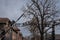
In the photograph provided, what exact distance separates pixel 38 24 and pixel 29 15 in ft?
8.67

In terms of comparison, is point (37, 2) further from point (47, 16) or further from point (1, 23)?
point (1, 23)

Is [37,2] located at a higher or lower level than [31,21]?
higher

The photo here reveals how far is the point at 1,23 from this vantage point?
2648 inches

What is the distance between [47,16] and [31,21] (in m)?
3.05

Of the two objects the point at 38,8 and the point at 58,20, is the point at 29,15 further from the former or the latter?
the point at 58,20

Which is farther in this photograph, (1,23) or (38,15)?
(1,23)

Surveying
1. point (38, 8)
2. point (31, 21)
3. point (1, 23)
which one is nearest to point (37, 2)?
point (38, 8)

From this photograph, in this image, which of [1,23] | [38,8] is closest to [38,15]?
[38,8]

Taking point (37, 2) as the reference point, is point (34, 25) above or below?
below

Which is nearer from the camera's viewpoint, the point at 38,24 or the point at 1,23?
the point at 38,24

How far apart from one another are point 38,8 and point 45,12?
1515 millimetres

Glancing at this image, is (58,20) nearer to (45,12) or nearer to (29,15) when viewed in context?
(45,12)

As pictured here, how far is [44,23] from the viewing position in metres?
36.9

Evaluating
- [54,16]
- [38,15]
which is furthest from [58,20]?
[38,15]
